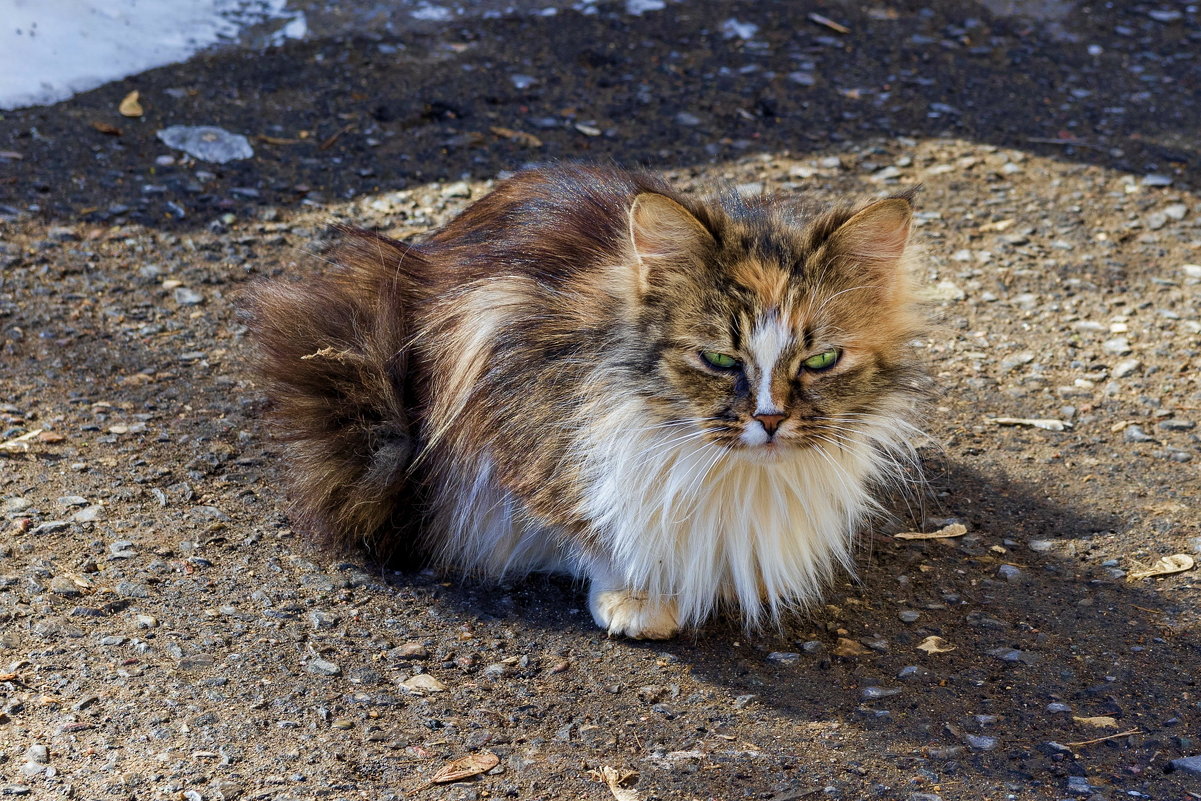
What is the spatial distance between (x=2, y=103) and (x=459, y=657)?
3.77 m

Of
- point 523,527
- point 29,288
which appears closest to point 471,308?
point 523,527

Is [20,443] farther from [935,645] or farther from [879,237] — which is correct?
[935,645]

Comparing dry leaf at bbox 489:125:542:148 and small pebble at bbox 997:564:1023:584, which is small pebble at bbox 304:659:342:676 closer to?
small pebble at bbox 997:564:1023:584

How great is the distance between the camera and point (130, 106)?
16.9 ft

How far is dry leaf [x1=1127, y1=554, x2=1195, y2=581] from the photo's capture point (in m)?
3.12

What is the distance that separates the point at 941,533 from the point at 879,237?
1081mm

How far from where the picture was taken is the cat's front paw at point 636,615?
113 inches

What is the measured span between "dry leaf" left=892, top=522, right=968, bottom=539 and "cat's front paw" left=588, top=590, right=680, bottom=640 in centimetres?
83

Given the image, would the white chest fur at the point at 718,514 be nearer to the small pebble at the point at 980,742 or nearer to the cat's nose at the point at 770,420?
the cat's nose at the point at 770,420

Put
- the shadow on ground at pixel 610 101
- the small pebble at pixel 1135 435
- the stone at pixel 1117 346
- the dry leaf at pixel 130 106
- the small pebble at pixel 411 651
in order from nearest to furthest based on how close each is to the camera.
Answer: the small pebble at pixel 411 651, the small pebble at pixel 1135 435, the stone at pixel 1117 346, the shadow on ground at pixel 610 101, the dry leaf at pixel 130 106

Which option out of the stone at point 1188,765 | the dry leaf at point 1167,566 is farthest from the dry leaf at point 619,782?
the dry leaf at point 1167,566

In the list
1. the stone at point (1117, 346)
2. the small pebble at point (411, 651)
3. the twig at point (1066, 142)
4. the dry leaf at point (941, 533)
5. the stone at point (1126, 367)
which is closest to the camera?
the small pebble at point (411, 651)

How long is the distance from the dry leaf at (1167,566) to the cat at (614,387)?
0.75m

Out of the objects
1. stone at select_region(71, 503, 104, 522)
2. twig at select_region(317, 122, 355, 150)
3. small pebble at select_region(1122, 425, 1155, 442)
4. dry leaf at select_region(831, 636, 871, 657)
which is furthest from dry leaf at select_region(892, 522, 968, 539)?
twig at select_region(317, 122, 355, 150)
